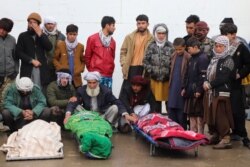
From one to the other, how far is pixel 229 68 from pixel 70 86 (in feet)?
8.44

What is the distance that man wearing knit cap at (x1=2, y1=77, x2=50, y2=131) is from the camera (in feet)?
25.7

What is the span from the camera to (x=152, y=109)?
830 cm

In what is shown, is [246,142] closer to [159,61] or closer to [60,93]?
[159,61]

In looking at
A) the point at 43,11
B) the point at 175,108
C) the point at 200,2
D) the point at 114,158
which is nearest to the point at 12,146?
the point at 114,158

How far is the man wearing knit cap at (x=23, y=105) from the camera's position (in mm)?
7828

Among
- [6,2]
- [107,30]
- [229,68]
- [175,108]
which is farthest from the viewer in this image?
[6,2]

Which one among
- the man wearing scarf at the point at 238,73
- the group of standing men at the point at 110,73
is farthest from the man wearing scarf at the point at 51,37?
the man wearing scarf at the point at 238,73

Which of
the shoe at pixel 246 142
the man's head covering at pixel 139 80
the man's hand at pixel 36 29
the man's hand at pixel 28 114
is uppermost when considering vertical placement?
the man's hand at pixel 36 29

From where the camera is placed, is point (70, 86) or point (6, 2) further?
point (6, 2)

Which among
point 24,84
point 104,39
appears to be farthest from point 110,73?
point 24,84

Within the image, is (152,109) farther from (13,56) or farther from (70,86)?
(13,56)

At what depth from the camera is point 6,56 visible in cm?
825

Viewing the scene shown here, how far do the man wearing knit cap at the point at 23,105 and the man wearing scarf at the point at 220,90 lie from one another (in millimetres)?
2409

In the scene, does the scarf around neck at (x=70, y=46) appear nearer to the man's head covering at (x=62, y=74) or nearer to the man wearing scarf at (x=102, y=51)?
the man wearing scarf at (x=102, y=51)
